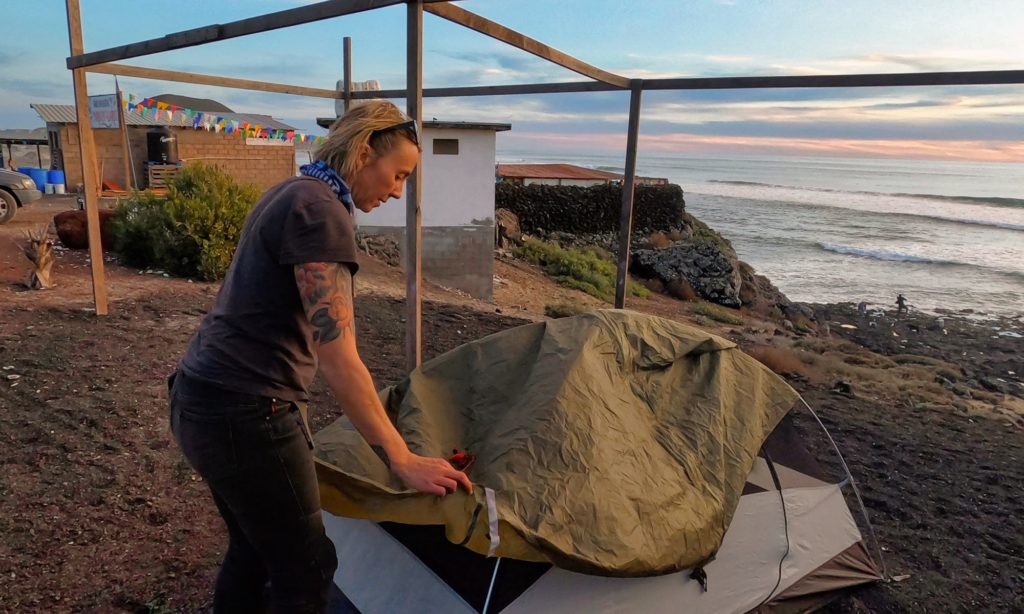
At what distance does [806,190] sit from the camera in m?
72.3

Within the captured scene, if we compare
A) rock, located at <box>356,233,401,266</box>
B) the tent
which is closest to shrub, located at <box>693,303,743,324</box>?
rock, located at <box>356,233,401,266</box>

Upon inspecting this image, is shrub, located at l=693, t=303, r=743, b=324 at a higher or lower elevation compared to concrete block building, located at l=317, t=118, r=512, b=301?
lower

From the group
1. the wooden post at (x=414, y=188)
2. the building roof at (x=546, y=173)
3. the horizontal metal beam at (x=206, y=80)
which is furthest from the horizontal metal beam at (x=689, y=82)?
the building roof at (x=546, y=173)

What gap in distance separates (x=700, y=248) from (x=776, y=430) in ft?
57.4

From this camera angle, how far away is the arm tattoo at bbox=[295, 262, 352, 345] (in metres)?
1.56

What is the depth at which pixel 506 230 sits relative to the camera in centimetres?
1961

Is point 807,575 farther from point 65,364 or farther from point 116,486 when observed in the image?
point 65,364

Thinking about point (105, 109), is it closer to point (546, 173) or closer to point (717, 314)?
point (717, 314)

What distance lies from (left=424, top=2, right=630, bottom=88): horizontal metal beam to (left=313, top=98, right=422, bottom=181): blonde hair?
1.61 m

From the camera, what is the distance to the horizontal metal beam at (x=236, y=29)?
3.29 m

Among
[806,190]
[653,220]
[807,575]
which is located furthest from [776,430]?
[806,190]

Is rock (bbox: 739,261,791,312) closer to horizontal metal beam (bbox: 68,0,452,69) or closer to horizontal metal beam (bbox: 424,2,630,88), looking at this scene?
horizontal metal beam (bbox: 424,2,630,88)

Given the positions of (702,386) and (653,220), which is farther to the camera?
(653,220)

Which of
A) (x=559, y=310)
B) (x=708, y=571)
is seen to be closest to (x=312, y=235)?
(x=708, y=571)
